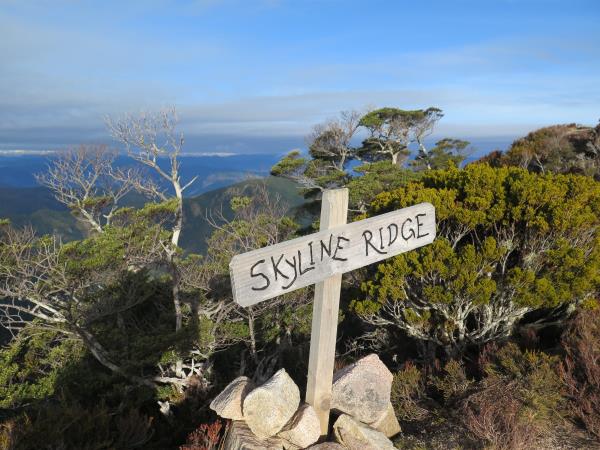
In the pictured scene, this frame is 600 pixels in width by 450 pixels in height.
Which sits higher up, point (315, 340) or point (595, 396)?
point (315, 340)

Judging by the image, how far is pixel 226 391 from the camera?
12.8ft

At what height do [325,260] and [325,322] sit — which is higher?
[325,260]

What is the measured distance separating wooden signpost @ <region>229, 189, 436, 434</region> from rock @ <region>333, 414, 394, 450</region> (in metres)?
0.15

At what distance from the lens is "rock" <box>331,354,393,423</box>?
4.09 metres

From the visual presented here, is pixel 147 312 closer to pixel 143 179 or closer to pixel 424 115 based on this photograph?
pixel 143 179

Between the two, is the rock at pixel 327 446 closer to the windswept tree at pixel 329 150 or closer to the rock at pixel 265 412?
the rock at pixel 265 412

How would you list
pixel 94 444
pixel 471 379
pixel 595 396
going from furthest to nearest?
1. pixel 471 379
2. pixel 94 444
3. pixel 595 396

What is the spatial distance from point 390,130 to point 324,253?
26.6m

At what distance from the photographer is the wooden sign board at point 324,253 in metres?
2.56

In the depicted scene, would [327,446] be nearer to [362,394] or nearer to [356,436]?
[356,436]

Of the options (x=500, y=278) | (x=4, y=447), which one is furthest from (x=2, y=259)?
(x=500, y=278)

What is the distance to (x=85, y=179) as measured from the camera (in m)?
15.6

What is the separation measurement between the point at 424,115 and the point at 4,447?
1180 inches

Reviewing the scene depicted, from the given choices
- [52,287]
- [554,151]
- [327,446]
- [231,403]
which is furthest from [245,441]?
[554,151]
